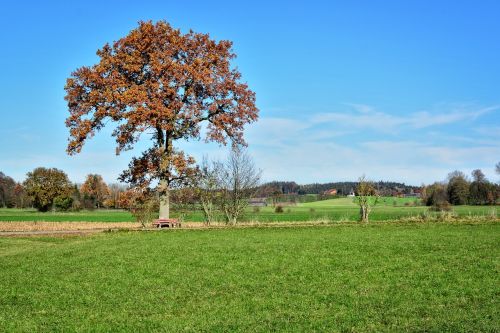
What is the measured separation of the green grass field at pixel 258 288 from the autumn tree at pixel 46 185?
80.9 metres

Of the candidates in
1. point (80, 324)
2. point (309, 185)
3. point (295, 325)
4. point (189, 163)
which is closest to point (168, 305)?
point (80, 324)

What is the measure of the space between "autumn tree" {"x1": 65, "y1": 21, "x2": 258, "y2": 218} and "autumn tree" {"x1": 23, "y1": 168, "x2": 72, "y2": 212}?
215 ft

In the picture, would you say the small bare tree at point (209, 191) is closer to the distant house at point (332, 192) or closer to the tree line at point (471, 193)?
the tree line at point (471, 193)

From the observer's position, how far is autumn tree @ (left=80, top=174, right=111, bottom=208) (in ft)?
425

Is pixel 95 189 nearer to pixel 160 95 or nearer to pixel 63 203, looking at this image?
pixel 63 203

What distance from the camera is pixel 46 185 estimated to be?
9994cm

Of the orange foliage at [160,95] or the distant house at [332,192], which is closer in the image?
the orange foliage at [160,95]

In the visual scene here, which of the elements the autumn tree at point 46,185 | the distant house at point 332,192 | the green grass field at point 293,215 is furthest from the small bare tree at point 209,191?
the distant house at point 332,192

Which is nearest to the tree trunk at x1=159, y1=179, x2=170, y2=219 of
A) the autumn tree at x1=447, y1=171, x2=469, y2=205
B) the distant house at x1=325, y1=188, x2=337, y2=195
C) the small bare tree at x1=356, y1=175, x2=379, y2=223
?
the small bare tree at x1=356, y1=175, x2=379, y2=223

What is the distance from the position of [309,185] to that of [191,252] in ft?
457

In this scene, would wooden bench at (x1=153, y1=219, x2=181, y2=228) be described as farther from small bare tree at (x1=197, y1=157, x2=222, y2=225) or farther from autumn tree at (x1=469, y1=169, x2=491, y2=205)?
autumn tree at (x1=469, y1=169, x2=491, y2=205)

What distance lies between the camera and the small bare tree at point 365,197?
1618 inches

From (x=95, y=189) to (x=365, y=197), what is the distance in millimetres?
105320

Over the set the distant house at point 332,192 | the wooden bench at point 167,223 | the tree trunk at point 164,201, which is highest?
the distant house at point 332,192
